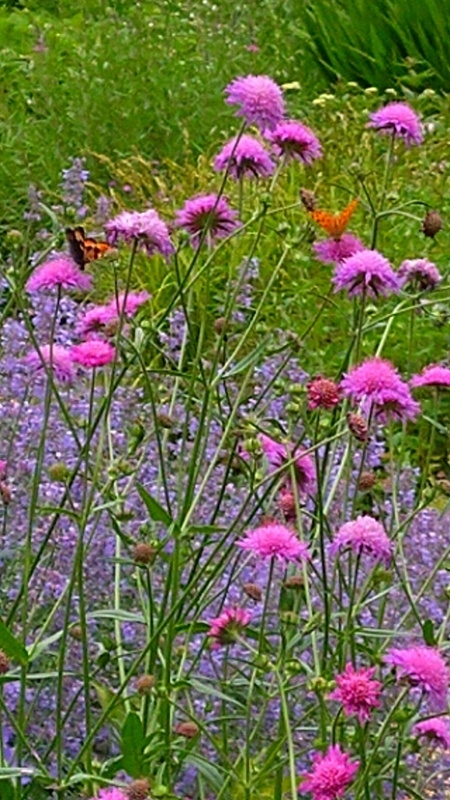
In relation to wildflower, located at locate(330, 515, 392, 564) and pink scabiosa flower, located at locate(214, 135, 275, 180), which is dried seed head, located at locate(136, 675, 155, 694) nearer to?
wildflower, located at locate(330, 515, 392, 564)

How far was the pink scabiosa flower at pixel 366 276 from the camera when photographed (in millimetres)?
1785

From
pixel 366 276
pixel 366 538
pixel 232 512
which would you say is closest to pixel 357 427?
pixel 366 538

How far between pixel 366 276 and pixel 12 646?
0.56 meters

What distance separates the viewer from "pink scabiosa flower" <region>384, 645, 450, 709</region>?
A: 59.7 inches

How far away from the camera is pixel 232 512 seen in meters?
2.59

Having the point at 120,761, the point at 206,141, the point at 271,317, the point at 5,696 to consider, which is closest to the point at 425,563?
the point at 5,696

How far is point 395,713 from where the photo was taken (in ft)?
5.26

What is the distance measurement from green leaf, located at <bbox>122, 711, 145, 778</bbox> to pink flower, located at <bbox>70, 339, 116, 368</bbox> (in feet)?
1.39

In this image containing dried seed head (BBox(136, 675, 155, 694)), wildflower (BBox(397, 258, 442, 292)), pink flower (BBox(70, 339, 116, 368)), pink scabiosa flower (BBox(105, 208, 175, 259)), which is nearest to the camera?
dried seed head (BBox(136, 675, 155, 694))

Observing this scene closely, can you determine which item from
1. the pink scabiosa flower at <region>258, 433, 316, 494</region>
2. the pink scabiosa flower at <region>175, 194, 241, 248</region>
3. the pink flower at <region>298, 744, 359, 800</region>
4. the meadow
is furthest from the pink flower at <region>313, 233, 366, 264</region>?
the pink flower at <region>298, 744, 359, 800</region>

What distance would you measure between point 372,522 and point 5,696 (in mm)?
634

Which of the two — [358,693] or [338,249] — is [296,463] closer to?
[338,249]

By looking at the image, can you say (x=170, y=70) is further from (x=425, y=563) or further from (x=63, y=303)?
(x=425, y=563)

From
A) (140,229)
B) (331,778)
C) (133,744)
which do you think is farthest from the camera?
(140,229)
